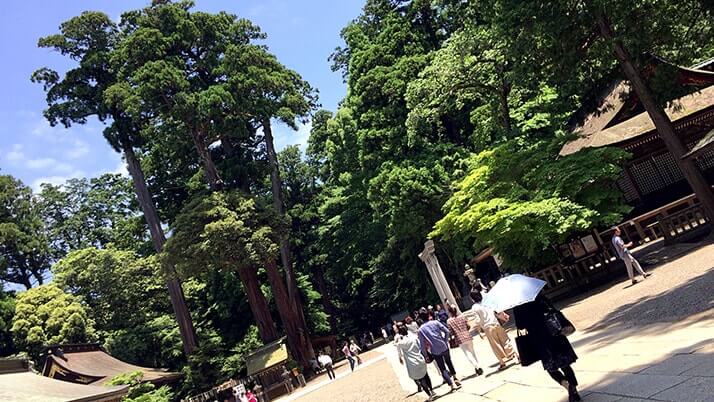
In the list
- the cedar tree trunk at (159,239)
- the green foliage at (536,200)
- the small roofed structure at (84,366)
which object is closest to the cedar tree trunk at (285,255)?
the cedar tree trunk at (159,239)

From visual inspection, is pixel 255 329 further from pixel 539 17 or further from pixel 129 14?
pixel 539 17

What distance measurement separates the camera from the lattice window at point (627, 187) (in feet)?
61.7

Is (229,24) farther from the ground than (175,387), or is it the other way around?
(229,24)

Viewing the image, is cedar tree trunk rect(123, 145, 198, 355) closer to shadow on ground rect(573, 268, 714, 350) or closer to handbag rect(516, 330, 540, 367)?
shadow on ground rect(573, 268, 714, 350)

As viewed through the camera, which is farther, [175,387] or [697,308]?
[175,387]

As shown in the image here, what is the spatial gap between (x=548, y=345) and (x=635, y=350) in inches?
72.7

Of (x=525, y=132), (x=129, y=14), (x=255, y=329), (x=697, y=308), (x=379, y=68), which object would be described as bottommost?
(x=697, y=308)

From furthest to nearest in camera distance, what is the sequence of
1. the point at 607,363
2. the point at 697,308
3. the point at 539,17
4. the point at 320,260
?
the point at 320,260 → the point at 539,17 → the point at 697,308 → the point at 607,363

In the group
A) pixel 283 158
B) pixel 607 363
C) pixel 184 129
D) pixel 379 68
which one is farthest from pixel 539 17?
pixel 283 158

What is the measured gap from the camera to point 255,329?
31.5 metres

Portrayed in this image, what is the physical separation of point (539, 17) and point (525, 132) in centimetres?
901

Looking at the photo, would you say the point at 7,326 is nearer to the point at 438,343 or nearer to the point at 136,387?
the point at 136,387

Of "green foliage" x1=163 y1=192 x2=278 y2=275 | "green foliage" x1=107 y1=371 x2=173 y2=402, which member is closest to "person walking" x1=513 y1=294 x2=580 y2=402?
"green foliage" x1=107 y1=371 x2=173 y2=402

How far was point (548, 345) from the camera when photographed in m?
5.45
